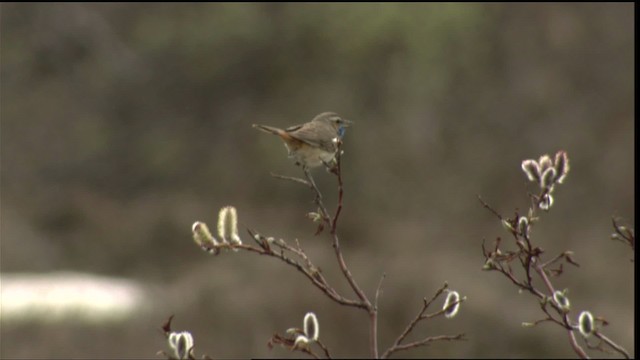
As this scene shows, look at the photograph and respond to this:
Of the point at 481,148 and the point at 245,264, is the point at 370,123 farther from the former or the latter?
the point at 245,264

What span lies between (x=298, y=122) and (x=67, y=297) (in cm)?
781

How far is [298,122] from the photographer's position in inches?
894

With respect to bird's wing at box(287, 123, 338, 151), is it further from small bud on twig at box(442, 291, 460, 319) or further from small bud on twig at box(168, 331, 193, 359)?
small bud on twig at box(168, 331, 193, 359)

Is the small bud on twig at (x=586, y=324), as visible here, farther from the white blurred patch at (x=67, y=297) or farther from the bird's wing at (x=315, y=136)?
the white blurred patch at (x=67, y=297)

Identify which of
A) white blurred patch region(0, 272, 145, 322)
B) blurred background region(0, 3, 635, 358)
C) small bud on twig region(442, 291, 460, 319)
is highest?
blurred background region(0, 3, 635, 358)

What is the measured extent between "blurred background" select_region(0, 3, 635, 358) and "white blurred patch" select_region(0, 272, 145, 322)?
0.52 meters

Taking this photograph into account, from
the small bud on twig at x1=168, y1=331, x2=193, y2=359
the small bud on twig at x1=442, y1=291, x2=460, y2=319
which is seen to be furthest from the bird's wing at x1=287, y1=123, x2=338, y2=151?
the small bud on twig at x1=168, y1=331, x2=193, y2=359

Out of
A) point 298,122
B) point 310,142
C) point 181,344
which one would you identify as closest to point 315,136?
point 310,142

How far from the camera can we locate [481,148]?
2289 cm

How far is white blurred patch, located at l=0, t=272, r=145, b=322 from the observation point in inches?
562

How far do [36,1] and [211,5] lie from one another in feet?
11.2

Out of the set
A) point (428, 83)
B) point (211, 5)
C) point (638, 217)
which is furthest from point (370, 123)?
point (638, 217)

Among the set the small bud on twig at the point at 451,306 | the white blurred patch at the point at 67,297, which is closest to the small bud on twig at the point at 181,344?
the small bud on twig at the point at 451,306

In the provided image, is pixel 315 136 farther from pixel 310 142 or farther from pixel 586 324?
pixel 586 324
